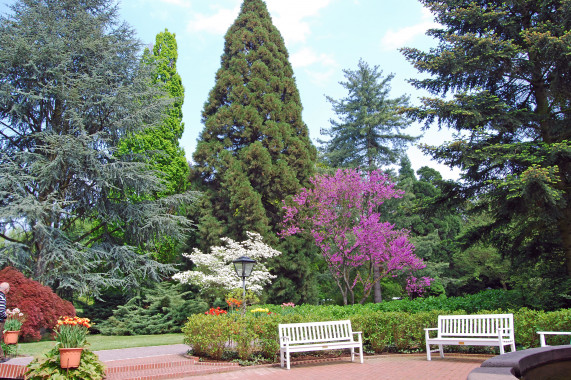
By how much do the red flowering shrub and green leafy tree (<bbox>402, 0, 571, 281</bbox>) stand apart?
12337 millimetres

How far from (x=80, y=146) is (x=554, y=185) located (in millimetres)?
15668

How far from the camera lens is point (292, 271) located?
1867 centimetres

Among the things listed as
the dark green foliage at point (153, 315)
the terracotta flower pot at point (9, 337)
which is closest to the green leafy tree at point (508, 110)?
the dark green foliage at point (153, 315)

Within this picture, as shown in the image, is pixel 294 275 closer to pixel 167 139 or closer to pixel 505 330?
pixel 167 139

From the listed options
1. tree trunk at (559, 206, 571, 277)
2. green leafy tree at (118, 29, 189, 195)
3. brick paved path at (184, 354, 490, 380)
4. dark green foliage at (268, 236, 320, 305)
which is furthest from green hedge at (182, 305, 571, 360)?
green leafy tree at (118, 29, 189, 195)

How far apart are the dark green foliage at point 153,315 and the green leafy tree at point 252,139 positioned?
10.1 ft

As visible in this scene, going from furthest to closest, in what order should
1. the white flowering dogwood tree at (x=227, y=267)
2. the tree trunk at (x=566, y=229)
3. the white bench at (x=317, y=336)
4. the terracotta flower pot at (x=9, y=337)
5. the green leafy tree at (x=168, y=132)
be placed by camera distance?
the green leafy tree at (x=168, y=132) < the white flowering dogwood tree at (x=227, y=267) < the tree trunk at (x=566, y=229) < the terracotta flower pot at (x=9, y=337) < the white bench at (x=317, y=336)

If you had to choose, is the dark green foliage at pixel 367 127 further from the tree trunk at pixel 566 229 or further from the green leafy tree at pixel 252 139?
the tree trunk at pixel 566 229

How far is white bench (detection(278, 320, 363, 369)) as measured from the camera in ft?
26.2

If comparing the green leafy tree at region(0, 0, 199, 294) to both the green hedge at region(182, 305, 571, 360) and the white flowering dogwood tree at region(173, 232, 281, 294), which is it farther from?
the green hedge at region(182, 305, 571, 360)

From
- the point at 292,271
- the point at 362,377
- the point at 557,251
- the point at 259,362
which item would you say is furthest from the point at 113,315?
the point at 557,251

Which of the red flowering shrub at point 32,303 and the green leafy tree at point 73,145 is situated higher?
the green leafy tree at point 73,145

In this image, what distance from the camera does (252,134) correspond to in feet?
66.4

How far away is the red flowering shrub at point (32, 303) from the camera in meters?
12.0
